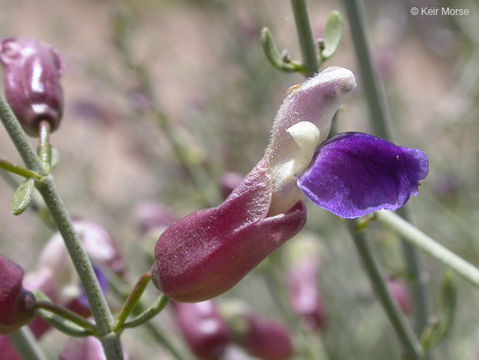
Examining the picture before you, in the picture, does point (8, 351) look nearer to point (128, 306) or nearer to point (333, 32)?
point (128, 306)

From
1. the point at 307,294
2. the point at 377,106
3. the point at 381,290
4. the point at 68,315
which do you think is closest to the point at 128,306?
the point at 68,315

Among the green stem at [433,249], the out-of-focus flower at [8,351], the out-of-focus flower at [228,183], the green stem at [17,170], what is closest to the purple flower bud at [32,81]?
the green stem at [17,170]

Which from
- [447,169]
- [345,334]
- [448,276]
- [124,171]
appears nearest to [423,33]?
[124,171]

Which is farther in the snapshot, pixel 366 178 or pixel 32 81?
pixel 32 81

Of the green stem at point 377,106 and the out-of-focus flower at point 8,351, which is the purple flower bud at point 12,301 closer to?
the out-of-focus flower at point 8,351

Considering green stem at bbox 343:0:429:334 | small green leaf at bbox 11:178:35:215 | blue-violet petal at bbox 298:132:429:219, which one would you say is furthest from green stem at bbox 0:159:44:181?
green stem at bbox 343:0:429:334
